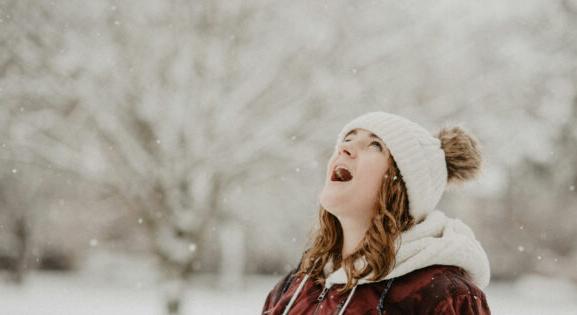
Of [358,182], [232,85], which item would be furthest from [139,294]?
[358,182]

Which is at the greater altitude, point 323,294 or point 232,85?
point 232,85

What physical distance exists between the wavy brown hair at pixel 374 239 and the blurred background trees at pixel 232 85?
3763mm

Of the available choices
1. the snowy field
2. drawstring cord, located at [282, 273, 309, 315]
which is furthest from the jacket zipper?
the snowy field

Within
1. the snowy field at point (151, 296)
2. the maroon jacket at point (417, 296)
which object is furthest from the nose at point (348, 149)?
the snowy field at point (151, 296)

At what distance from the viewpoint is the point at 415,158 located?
72.2 inches

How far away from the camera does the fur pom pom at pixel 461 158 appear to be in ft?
6.37

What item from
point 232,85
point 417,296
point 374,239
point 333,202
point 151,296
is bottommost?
point 417,296

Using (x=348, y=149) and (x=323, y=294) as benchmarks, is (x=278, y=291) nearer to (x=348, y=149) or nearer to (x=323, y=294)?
(x=323, y=294)

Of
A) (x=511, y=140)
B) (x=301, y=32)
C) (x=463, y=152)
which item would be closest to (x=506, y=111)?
(x=511, y=140)

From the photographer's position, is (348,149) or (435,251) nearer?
(435,251)

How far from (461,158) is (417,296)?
1.97 feet

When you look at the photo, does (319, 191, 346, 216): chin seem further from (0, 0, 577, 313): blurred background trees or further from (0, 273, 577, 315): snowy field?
(0, 273, 577, 315): snowy field

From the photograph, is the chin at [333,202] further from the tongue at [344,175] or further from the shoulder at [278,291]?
the shoulder at [278,291]

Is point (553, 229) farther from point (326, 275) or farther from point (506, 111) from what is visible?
point (326, 275)
